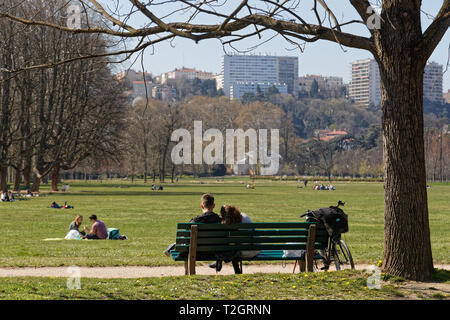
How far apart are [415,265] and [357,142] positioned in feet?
521

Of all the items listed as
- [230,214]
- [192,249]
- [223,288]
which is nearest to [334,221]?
[230,214]

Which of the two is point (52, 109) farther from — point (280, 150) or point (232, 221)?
point (280, 150)

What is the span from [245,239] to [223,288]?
5.20ft

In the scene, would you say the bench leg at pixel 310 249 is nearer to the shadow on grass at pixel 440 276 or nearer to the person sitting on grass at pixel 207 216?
the person sitting on grass at pixel 207 216

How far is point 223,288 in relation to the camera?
9133 mm

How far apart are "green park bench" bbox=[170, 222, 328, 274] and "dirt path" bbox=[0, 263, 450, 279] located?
1.41 meters

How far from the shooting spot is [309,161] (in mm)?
154250

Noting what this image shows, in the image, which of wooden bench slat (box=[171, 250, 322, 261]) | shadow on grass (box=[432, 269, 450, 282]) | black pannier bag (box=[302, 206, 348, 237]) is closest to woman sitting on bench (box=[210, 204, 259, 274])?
wooden bench slat (box=[171, 250, 322, 261])

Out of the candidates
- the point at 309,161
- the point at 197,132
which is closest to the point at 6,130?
the point at 197,132

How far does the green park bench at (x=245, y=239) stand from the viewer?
34.3 feet

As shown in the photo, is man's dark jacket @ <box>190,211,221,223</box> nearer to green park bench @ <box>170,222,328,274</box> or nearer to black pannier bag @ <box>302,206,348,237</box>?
green park bench @ <box>170,222,328,274</box>

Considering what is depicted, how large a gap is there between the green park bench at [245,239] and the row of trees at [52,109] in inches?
1493

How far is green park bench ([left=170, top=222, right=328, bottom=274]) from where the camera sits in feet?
34.3
